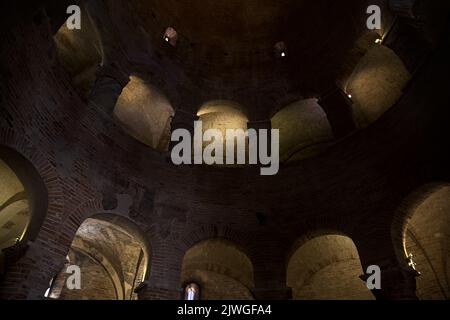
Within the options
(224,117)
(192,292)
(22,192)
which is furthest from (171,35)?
(192,292)

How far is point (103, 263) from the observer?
45.5 feet

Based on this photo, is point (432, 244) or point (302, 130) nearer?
point (432, 244)

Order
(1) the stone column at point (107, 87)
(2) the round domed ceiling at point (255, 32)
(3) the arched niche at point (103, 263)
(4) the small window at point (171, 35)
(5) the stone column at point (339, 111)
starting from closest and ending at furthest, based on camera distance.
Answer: (1) the stone column at point (107, 87), (5) the stone column at point (339, 111), (3) the arched niche at point (103, 263), (2) the round domed ceiling at point (255, 32), (4) the small window at point (171, 35)

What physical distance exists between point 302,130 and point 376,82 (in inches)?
122

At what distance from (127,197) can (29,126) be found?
9.40 ft

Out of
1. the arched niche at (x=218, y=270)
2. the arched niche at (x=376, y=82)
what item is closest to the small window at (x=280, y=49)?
the arched niche at (x=376, y=82)

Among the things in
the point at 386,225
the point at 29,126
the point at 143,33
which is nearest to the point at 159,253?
the point at 29,126

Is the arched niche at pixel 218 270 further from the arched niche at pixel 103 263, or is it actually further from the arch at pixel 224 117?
the arch at pixel 224 117

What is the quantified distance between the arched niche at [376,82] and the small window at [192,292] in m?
7.97

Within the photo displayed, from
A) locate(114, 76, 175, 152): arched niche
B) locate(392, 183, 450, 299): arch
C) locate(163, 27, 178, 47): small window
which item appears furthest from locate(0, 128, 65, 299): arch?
locate(392, 183, 450, 299): arch

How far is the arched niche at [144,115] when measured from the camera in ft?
45.4

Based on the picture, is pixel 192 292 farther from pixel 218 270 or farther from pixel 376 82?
pixel 376 82

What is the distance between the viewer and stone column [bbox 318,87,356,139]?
11.4 meters

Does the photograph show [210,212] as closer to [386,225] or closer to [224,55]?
[386,225]
